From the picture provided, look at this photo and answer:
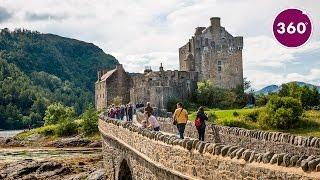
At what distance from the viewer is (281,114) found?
4478cm

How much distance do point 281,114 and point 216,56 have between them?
50.1 m

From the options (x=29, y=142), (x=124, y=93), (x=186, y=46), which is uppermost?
(x=186, y=46)

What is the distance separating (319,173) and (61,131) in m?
78.0

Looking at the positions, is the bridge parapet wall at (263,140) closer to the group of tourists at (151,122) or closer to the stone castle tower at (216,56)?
the group of tourists at (151,122)

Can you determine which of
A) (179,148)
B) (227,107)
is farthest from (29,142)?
(179,148)

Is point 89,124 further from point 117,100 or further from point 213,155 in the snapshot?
point 213,155

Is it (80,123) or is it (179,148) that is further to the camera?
(80,123)

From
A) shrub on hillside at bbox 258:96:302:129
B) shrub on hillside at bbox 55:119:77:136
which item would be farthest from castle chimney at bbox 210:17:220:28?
shrub on hillside at bbox 258:96:302:129

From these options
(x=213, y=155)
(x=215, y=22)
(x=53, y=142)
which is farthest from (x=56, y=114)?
(x=213, y=155)

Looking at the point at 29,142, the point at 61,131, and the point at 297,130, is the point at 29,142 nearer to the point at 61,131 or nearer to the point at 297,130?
the point at 61,131

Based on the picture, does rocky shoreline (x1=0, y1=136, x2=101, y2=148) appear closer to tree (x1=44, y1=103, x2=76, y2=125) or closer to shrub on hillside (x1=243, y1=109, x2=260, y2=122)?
tree (x1=44, y1=103, x2=76, y2=125)

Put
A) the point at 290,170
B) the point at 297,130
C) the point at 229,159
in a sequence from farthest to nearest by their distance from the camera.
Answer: the point at 297,130
the point at 229,159
the point at 290,170

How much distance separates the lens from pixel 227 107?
80562mm

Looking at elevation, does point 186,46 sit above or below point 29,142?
above
